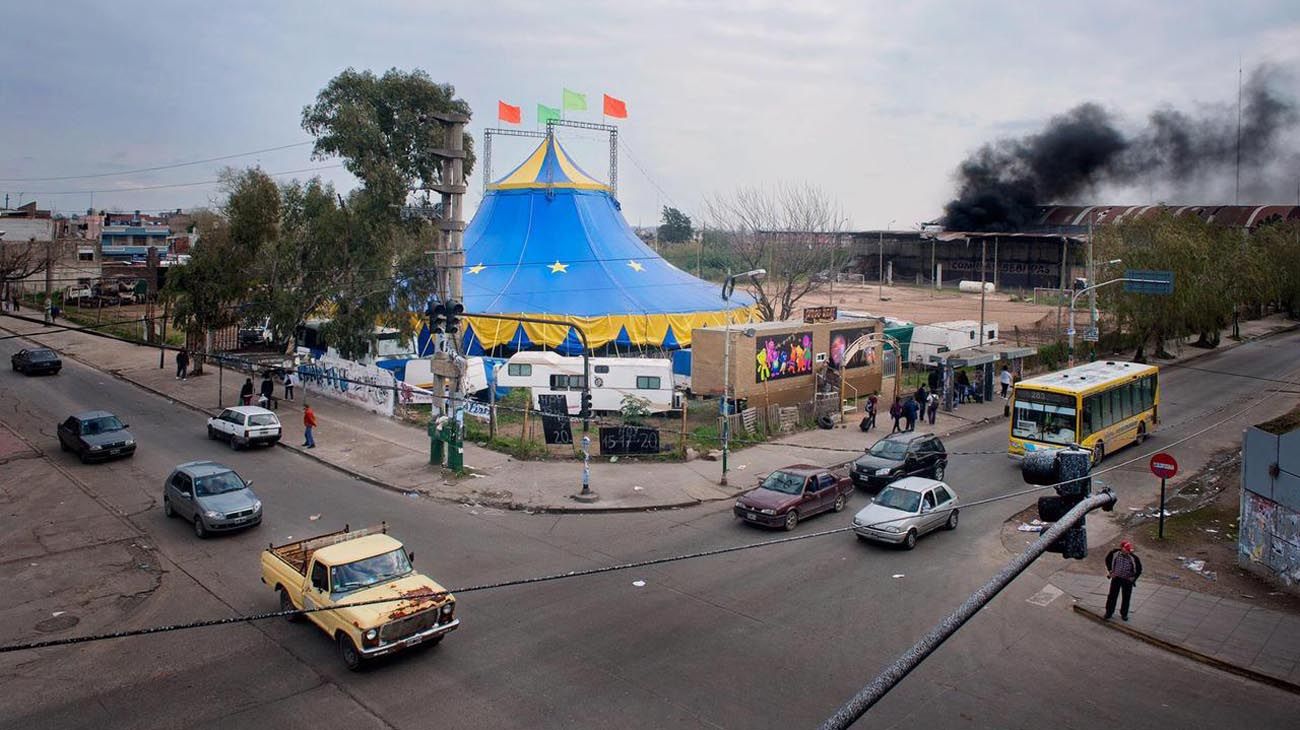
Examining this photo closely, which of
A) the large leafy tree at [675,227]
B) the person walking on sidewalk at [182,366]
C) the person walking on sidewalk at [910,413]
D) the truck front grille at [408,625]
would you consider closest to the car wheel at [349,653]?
the truck front grille at [408,625]

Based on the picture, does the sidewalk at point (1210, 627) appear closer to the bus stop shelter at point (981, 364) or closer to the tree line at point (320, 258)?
the bus stop shelter at point (981, 364)

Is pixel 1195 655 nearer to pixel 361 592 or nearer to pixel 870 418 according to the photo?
pixel 361 592

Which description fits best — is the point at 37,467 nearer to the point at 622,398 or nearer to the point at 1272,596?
the point at 622,398

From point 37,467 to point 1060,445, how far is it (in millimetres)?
27681

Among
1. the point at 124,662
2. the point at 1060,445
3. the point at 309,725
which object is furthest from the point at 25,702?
the point at 1060,445

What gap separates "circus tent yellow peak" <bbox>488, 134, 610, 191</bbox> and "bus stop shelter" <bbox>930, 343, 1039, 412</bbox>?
21254 millimetres

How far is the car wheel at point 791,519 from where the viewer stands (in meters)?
18.6

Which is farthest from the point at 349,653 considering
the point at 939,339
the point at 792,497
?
the point at 939,339

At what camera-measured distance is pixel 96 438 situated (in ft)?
79.3

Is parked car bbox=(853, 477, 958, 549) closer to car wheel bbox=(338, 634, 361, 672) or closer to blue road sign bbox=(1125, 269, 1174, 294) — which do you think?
car wheel bbox=(338, 634, 361, 672)

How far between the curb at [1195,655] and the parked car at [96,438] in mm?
23625

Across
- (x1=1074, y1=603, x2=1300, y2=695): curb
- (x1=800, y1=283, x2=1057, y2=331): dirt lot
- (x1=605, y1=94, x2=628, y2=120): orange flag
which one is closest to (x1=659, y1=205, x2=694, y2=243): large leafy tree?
(x1=800, y1=283, x2=1057, y2=331): dirt lot

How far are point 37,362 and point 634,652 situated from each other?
123 ft

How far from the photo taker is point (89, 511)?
19938 mm
